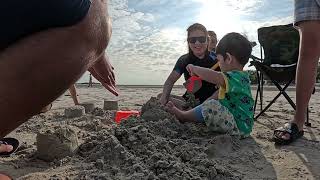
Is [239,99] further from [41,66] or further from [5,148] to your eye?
[41,66]

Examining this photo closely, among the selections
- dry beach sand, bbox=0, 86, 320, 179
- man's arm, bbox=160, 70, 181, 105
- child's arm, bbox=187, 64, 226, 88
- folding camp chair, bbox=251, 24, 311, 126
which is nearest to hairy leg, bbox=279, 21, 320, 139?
dry beach sand, bbox=0, 86, 320, 179

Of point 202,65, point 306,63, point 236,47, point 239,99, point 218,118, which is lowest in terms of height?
point 218,118

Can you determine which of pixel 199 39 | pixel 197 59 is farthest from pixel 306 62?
pixel 197 59

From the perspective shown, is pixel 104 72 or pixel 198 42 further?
pixel 198 42

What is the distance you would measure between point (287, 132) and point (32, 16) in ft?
8.88

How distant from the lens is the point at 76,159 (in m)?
2.33

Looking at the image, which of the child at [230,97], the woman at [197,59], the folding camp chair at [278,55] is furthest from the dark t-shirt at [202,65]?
the child at [230,97]

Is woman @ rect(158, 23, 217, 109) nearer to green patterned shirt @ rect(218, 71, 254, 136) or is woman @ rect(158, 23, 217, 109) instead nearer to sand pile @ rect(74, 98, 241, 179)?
green patterned shirt @ rect(218, 71, 254, 136)

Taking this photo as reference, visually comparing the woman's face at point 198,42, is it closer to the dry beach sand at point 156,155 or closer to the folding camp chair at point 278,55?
the folding camp chair at point 278,55

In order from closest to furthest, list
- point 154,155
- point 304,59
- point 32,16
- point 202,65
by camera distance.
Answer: point 32,16
point 154,155
point 304,59
point 202,65

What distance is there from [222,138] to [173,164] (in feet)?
3.23

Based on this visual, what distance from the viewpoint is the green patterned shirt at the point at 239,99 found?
11.0ft

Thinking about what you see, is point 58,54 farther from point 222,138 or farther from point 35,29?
point 222,138

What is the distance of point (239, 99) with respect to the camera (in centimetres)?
338
